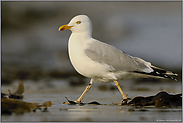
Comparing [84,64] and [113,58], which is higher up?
[113,58]

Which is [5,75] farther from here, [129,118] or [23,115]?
[129,118]

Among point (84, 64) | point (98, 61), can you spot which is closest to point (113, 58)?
point (98, 61)

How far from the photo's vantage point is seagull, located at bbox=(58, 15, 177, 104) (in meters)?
6.13

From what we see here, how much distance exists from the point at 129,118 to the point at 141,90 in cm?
398

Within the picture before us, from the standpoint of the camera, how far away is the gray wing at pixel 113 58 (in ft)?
20.3

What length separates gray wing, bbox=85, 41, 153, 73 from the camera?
6.19 m

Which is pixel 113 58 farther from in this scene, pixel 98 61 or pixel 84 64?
pixel 84 64

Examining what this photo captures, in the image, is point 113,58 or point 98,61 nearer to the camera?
point 98,61

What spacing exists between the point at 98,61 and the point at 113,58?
322mm

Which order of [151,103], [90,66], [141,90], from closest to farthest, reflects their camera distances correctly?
[151,103], [90,66], [141,90]

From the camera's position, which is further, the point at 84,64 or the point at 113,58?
the point at 113,58

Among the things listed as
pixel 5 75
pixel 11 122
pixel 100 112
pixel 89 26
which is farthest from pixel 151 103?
pixel 5 75

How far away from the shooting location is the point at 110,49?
251 inches

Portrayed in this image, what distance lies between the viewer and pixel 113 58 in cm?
632
